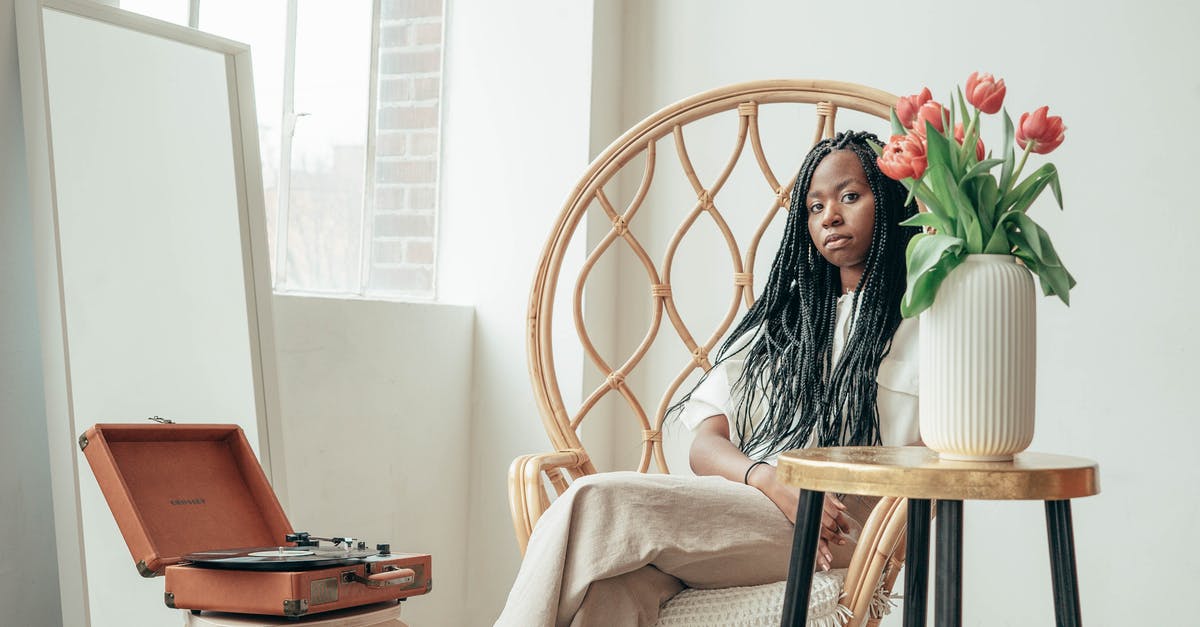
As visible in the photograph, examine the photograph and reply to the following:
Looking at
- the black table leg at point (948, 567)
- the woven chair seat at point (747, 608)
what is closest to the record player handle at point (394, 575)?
the woven chair seat at point (747, 608)

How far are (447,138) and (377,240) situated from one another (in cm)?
33

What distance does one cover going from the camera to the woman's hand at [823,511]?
1.41 metres

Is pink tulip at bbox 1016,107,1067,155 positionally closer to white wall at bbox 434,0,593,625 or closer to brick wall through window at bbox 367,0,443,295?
white wall at bbox 434,0,593,625

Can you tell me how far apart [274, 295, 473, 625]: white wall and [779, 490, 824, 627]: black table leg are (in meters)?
1.14

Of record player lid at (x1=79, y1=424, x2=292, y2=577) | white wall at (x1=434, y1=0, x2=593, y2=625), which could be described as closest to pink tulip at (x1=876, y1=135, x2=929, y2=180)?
record player lid at (x1=79, y1=424, x2=292, y2=577)

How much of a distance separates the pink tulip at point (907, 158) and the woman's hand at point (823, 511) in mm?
449

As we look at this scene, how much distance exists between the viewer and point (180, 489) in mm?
1501

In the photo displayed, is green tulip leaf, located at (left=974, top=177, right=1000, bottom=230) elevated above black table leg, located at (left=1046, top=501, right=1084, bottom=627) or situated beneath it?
elevated above

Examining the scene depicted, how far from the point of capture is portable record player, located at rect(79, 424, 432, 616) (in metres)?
Answer: 1.33

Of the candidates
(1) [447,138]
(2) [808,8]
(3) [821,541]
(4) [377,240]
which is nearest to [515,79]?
(1) [447,138]

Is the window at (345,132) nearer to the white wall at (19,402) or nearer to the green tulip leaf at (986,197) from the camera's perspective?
the white wall at (19,402)

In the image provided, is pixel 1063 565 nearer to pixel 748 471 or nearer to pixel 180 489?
pixel 748 471

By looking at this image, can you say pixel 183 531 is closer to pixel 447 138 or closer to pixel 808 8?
pixel 447 138

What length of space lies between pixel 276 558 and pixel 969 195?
35.0 inches
